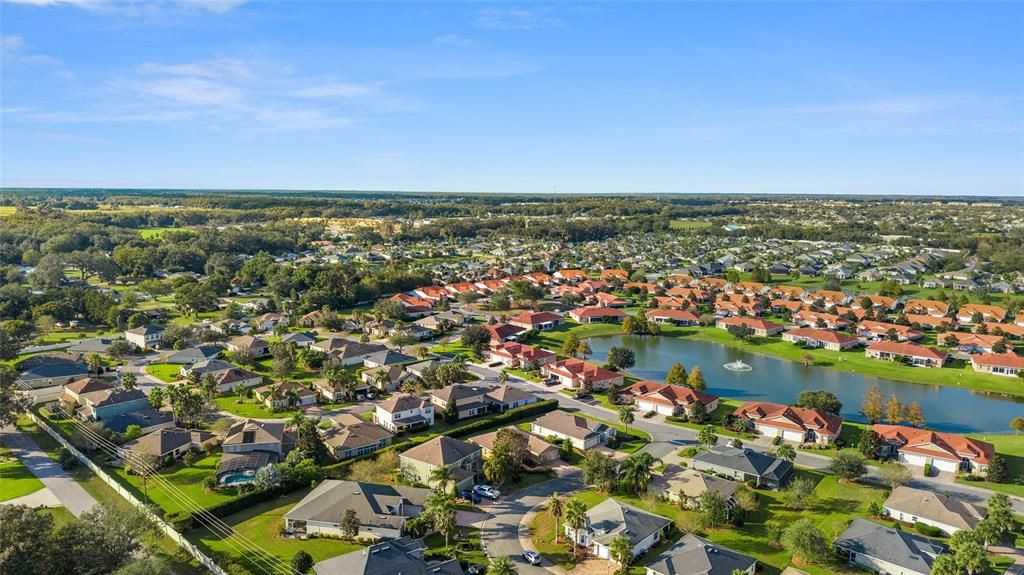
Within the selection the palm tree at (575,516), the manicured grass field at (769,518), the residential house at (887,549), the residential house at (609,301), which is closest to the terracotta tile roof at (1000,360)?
the manicured grass field at (769,518)

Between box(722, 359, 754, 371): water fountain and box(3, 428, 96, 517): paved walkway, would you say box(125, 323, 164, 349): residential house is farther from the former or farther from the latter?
box(722, 359, 754, 371): water fountain

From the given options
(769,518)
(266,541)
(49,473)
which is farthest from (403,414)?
(769,518)

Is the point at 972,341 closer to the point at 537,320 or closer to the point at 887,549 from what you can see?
the point at 537,320

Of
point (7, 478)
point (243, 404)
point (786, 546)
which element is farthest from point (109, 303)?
point (786, 546)

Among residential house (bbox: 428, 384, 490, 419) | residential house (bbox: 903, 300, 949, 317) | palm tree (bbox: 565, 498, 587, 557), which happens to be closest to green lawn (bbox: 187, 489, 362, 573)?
palm tree (bbox: 565, 498, 587, 557)

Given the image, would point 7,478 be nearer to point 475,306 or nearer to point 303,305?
point 303,305

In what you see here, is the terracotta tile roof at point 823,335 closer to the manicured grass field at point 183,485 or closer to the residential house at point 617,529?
the residential house at point 617,529
